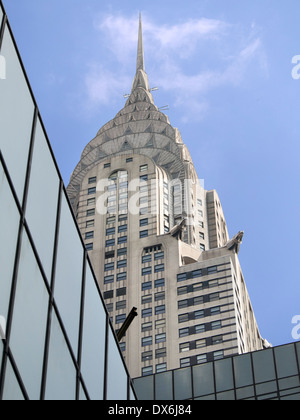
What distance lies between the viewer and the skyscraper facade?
399ft

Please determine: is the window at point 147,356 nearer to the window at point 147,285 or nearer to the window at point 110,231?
the window at point 147,285

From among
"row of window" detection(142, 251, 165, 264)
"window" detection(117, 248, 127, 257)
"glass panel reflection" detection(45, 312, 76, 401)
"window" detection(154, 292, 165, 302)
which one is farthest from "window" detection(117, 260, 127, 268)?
"glass panel reflection" detection(45, 312, 76, 401)

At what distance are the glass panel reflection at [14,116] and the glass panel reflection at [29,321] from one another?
164cm

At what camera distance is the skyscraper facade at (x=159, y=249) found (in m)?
122

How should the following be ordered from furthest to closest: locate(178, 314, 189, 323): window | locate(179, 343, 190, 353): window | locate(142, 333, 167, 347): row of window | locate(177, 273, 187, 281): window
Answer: locate(177, 273, 187, 281): window, locate(178, 314, 189, 323): window, locate(142, 333, 167, 347): row of window, locate(179, 343, 190, 353): window

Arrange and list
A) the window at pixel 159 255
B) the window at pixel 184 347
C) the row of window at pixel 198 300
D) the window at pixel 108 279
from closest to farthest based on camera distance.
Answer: the window at pixel 184 347
the row of window at pixel 198 300
the window at pixel 108 279
the window at pixel 159 255

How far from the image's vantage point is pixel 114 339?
85.1 ft

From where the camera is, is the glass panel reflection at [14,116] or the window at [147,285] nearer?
the glass panel reflection at [14,116]

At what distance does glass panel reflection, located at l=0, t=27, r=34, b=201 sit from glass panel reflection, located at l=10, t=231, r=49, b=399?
5.39ft

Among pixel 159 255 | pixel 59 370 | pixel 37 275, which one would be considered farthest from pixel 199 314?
pixel 37 275

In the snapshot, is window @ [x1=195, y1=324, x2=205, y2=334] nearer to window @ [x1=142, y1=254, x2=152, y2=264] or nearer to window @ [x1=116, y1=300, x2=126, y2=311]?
A: window @ [x1=116, y1=300, x2=126, y2=311]

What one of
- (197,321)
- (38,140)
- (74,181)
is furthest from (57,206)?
(74,181)

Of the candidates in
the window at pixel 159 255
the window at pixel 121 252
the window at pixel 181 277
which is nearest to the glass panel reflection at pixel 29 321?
the window at pixel 181 277

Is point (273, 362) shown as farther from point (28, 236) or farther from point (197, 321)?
point (197, 321)
